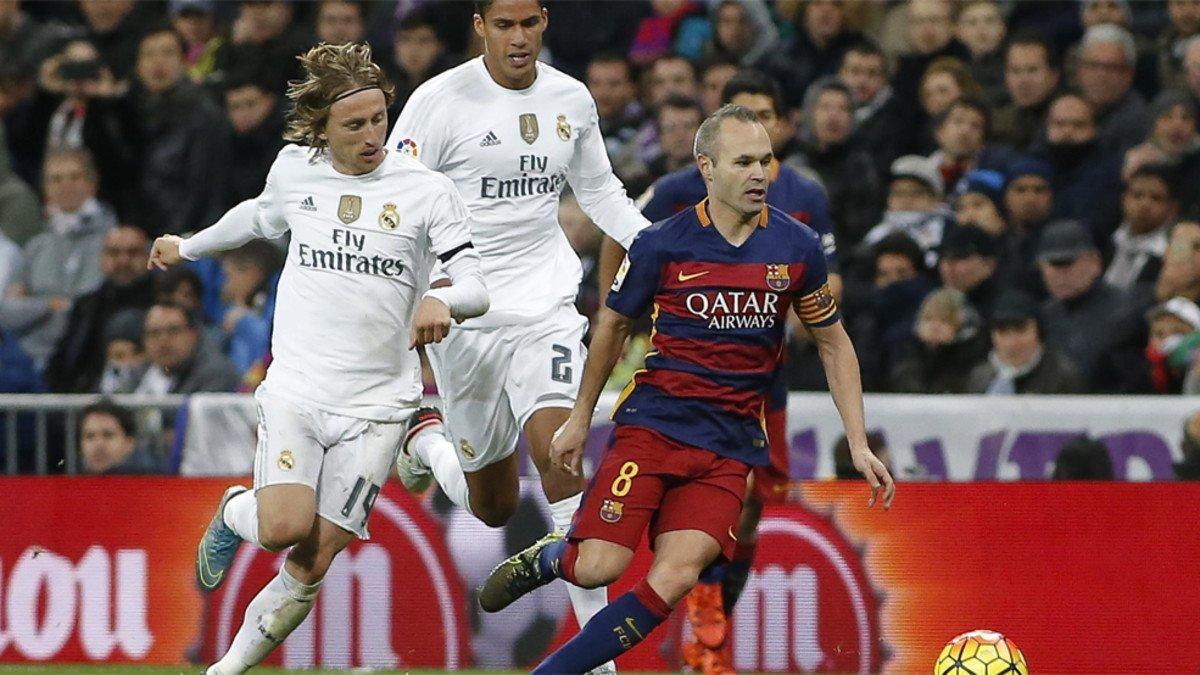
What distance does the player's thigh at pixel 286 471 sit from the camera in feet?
23.3

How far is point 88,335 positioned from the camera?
39.7 ft

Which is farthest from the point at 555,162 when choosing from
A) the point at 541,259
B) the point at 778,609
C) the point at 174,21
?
the point at 174,21

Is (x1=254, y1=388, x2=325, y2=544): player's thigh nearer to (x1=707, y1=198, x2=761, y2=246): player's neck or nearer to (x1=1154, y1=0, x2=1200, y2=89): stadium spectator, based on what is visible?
(x1=707, y1=198, x2=761, y2=246): player's neck

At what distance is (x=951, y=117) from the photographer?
11.9m

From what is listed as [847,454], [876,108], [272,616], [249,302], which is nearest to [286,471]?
[272,616]

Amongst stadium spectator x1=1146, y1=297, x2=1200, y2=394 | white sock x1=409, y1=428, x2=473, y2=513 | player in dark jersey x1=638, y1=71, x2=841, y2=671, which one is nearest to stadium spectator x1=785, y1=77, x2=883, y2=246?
stadium spectator x1=1146, y1=297, x2=1200, y2=394

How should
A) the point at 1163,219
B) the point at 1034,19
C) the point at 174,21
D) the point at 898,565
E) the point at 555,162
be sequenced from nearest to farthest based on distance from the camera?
the point at 555,162 → the point at 898,565 → the point at 1163,219 → the point at 1034,19 → the point at 174,21

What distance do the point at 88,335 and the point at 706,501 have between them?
6.26m

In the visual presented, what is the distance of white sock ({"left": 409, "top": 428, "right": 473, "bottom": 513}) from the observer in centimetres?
819

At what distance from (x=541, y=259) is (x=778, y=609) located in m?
2.27

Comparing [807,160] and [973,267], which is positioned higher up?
[807,160]

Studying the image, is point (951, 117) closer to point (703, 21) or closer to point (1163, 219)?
point (1163, 219)

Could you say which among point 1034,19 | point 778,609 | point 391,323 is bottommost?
point 778,609

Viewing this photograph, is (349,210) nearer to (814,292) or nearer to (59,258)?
(814,292)
